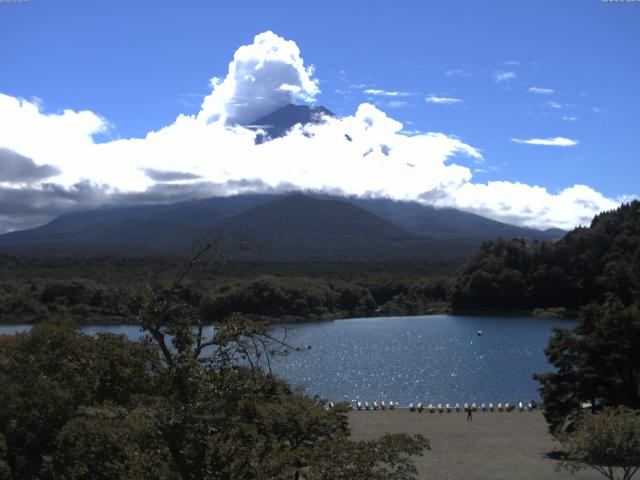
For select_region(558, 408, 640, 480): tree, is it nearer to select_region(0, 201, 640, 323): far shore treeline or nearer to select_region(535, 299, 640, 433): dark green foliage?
select_region(535, 299, 640, 433): dark green foliage

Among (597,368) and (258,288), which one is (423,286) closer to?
A: (258,288)

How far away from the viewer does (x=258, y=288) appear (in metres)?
85.9

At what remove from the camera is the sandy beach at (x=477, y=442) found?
829 inches

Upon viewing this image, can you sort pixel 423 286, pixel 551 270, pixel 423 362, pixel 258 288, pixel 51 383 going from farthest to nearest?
pixel 423 286
pixel 551 270
pixel 258 288
pixel 423 362
pixel 51 383

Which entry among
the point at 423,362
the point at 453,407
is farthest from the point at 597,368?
the point at 423,362

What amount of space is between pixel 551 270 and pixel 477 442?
68.0 meters

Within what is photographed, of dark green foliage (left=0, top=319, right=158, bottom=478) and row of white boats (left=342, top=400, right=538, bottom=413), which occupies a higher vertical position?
dark green foliage (left=0, top=319, right=158, bottom=478)

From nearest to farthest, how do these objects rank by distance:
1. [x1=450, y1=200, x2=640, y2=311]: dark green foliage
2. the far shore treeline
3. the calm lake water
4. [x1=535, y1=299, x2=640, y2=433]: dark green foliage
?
[x1=535, y1=299, x2=640, y2=433]: dark green foliage
the calm lake water
the far shore treeline
[x1=450, y1=200, x2=640, y2=311]: dark green foliage

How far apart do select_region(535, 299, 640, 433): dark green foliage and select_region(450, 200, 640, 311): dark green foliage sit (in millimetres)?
66633

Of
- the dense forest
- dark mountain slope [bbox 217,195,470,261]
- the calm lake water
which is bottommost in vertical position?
the calm lake water

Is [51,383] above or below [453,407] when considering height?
above

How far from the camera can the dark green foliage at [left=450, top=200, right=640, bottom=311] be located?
89.5 metres

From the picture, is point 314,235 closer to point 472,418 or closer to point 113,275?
point 113,275

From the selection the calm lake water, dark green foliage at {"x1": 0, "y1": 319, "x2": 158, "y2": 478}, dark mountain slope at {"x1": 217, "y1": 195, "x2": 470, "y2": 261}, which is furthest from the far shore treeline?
dark green foliage at {"x1": 0, "y1": 319, "x2": 158, "y2": 478}
